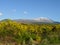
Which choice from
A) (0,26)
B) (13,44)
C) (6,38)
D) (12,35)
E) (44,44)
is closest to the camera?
(44,44)

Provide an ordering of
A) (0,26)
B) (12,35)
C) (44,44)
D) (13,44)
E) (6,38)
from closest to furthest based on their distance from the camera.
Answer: (44,44) < (13,44) < (6,38) < (12,35) < (0,26)

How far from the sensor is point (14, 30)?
2570 cm

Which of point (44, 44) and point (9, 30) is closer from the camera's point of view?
point (44, 44)

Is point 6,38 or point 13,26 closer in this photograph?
point 6,38

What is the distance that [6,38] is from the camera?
22344mm

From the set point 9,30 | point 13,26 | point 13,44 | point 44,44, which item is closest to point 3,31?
point 9,30

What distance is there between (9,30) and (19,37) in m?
2.87

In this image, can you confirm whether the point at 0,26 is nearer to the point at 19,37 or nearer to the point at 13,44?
the point at 19,37

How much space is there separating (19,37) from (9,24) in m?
5.05

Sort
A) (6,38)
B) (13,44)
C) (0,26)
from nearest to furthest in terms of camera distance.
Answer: (13,44), (6,38), (0,26)

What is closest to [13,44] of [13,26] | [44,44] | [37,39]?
[44,44]

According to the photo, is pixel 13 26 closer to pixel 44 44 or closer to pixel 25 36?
pixel 25 36

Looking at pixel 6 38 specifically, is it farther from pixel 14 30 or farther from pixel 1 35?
pixel 14 30

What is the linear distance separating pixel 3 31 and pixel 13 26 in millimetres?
2635
